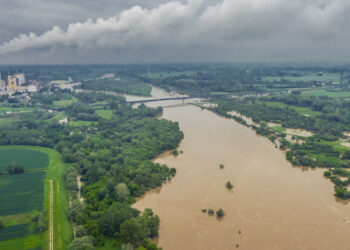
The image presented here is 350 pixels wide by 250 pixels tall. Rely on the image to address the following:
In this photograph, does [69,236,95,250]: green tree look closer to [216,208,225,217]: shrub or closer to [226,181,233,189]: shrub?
[216,208,225,217]: shrub

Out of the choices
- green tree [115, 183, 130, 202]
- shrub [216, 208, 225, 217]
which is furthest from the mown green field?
shrub [216, 208, 225, 217]

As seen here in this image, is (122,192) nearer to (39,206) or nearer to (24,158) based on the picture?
(39,206)

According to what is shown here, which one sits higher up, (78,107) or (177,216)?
(78,107)

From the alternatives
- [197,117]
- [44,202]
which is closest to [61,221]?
[44,202]

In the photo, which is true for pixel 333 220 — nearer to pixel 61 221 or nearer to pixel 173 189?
pixel 173 189

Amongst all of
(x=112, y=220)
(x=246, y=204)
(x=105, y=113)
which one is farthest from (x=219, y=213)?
(x=105, y=113)

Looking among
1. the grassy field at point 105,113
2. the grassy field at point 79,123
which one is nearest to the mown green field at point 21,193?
the grassy field at point 79,123
